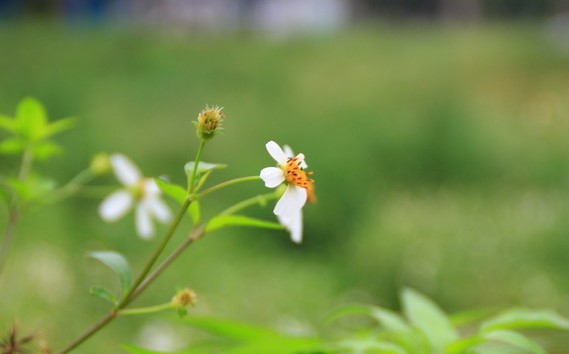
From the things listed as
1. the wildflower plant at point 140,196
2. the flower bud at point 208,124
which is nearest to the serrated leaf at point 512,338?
the wildflower plant at point 140,196

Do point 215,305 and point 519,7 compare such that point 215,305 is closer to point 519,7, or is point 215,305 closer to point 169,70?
point 169,70

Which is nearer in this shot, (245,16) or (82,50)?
(82,50)

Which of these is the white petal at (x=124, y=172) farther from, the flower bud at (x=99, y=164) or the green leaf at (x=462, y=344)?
the green leaf at (x=462, y=344)

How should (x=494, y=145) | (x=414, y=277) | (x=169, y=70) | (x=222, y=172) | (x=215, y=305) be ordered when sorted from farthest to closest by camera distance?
(x=169, y=70)
(x=494, y=145)
(x=222, y=172)
(x=414, y=277)
(x=215, y=305)

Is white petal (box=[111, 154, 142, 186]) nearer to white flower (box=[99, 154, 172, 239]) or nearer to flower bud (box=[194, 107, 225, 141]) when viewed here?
white flower (box=[99, 154, 172, 239])

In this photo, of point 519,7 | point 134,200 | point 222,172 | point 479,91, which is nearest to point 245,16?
point 479,91

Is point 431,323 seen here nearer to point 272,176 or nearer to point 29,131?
point 272,176
